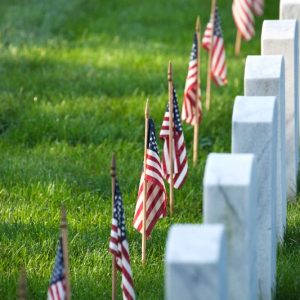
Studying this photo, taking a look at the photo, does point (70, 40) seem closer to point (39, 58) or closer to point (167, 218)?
point (39, 58)

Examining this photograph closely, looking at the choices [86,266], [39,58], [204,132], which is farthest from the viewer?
[39,58]

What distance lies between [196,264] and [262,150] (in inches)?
81.4

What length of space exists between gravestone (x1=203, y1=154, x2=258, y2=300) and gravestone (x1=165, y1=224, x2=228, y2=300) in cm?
58

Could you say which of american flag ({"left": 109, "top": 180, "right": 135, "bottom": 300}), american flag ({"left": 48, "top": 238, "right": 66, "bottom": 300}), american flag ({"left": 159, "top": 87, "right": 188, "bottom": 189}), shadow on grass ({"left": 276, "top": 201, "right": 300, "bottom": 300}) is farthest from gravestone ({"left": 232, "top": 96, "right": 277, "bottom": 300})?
american flag ({"left": 159, "top": 87, "right": 188, "bottom": 189})

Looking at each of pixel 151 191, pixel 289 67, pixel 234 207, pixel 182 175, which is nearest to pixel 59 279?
pixel 234 207

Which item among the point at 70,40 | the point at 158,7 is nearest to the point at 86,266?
the point at 70,40

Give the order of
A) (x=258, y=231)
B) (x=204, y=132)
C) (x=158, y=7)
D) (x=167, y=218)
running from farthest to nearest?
(x=158, y=7)
(x=204, y=132)
(x=167, y=218)
(x=258, y=231)

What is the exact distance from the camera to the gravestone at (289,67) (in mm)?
9281

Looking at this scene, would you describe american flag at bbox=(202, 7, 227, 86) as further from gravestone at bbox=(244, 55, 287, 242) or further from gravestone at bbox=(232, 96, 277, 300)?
gravestone at bbox=(232, 96, 277, 300)

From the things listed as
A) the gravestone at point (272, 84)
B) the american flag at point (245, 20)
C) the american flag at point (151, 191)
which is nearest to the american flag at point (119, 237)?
the american flag at point (151, 191)

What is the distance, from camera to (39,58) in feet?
45.8

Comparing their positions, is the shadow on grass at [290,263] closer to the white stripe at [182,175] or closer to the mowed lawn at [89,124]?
the mowed lawn at [89,124]

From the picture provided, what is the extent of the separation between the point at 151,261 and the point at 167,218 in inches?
40.5

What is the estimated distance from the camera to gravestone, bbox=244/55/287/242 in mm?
7945
